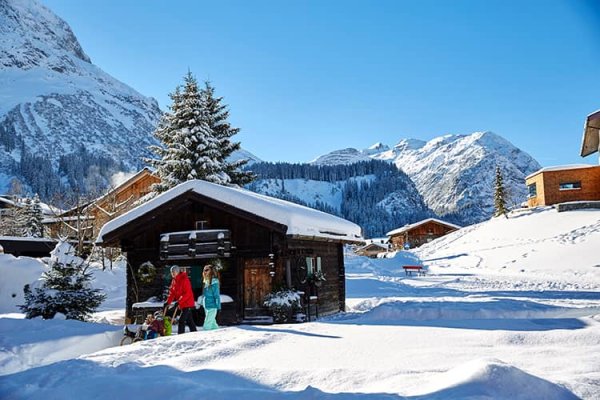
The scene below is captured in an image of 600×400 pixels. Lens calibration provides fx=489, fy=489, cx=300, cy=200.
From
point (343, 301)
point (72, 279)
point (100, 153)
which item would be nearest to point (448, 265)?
point (343, 301)

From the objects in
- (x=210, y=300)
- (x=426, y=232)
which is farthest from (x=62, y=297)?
(x=426, y=232)

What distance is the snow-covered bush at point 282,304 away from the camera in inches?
543

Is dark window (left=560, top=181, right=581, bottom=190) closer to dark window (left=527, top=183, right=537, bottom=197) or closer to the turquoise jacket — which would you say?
dark window (left=527, top=183, right=537, bottom=197)

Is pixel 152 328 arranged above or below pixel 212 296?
below

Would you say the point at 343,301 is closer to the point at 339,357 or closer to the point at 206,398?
the point at 339,357

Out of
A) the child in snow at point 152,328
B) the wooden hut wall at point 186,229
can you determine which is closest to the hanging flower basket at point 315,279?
the wooden hut wall at point 186,229

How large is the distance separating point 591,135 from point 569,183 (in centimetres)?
2403

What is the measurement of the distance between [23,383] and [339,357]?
11.9 ft

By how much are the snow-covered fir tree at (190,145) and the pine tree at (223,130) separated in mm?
60

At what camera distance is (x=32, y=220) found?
149 ft

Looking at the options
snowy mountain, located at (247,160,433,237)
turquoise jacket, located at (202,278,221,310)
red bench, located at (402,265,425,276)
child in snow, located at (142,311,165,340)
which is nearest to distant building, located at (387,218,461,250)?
red bench, located at (402,265,425,276)

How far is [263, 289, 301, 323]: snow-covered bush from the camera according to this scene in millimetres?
13797

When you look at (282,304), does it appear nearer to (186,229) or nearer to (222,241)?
(222,241)

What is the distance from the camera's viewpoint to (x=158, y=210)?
15477 mm
